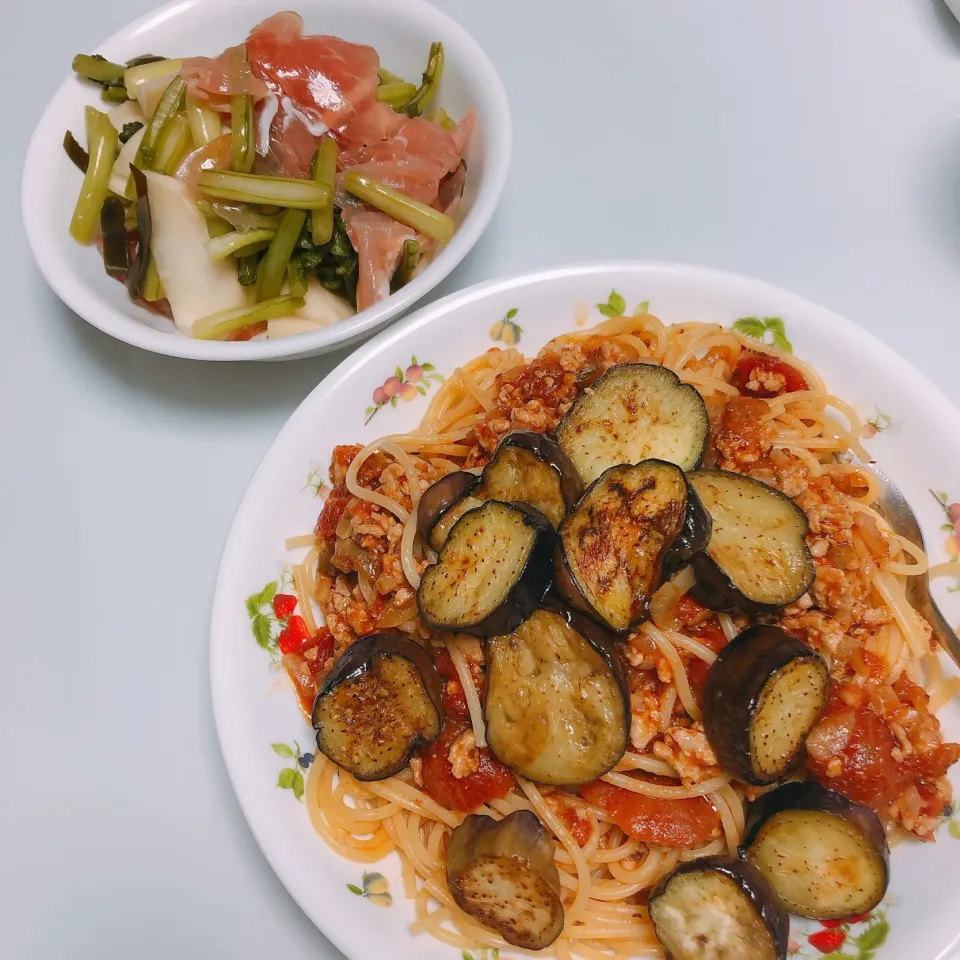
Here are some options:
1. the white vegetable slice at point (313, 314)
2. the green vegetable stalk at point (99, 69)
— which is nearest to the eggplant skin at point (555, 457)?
the white vegetable slice at point (313, 314)

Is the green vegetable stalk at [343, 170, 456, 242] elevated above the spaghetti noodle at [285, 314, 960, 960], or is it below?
above

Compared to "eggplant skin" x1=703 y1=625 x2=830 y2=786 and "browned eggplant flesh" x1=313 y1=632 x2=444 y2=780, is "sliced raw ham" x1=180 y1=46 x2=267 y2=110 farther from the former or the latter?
"eggplant skin" x1=703 y1=625 x2=830 y2=786

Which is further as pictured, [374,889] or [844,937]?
[374,889]

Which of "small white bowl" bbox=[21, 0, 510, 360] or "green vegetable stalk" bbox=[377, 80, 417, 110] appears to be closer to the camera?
"small white bowl" bbox=[21, 0, 510, 360]

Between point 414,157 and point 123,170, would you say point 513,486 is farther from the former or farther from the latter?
point 123,170

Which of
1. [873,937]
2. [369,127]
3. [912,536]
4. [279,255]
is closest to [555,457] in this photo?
[912,536]

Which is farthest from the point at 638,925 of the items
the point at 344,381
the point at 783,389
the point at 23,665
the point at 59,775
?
the point at 23,665

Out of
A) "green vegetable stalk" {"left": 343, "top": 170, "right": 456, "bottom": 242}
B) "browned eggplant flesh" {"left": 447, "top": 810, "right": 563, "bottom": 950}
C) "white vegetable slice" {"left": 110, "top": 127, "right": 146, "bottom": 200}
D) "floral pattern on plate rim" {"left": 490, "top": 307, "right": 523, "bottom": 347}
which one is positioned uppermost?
"green vegetable stalk" {"left": 343, "top": 170, "right": 456, "bottom": 242}

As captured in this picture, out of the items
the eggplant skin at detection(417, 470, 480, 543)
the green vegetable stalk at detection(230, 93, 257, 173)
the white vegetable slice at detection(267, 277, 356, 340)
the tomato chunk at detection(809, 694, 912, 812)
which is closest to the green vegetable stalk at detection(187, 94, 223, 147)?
the green vegetable stalk at detection(230, 93, 257, 173)
